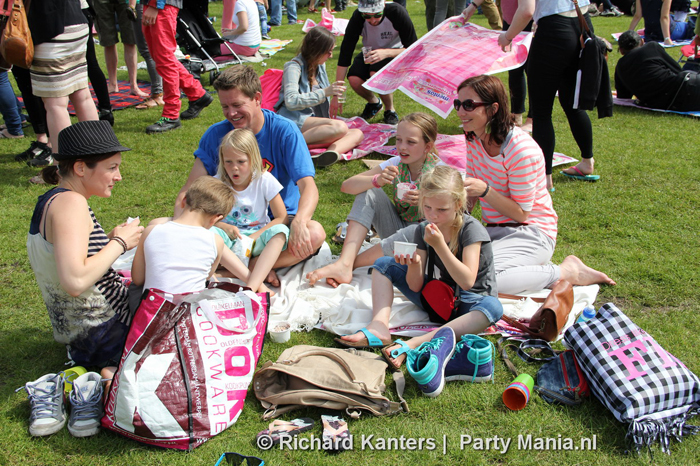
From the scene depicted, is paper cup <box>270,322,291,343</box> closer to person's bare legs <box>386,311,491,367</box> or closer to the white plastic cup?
person's bare legs <box>386,311,491,367</box>

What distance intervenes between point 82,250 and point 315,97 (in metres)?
3.70

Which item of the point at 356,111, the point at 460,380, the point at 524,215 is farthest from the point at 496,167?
the point at 356,111

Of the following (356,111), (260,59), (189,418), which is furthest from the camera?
(260,59)

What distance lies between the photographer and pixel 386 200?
4047mm

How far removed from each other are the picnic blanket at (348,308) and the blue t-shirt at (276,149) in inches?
26.4

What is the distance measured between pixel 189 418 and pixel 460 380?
135cm

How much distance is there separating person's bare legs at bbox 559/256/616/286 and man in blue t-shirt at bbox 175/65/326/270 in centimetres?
166

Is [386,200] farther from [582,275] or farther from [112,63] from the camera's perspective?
[112,63]

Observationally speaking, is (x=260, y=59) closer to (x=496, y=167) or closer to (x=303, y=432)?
(x=496, y=167)

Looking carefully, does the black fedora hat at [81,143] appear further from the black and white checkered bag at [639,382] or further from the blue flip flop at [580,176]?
the blue flip flop at [580,176]

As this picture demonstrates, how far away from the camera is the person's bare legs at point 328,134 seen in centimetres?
612

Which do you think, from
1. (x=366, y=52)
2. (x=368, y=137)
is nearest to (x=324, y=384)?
(x=368, y=137)

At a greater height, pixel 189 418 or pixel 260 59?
pixel 189 418

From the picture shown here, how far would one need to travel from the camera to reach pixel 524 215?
375 centimetres
